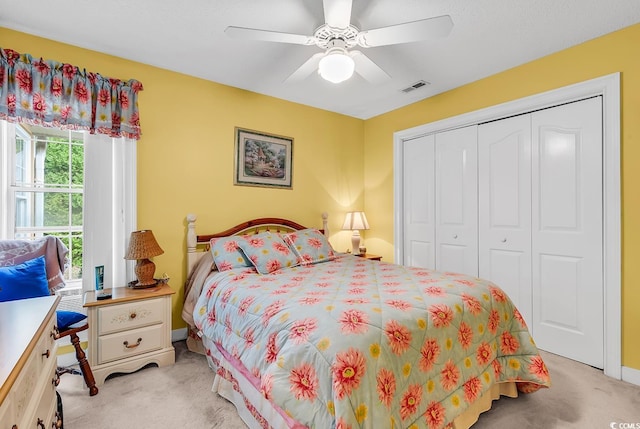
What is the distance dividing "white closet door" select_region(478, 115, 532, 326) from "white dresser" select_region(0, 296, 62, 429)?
3.38 m

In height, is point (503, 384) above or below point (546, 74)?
below

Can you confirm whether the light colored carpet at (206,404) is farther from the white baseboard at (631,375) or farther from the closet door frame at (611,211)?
the closet door frame at (611,211)

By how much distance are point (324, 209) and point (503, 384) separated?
2.58m

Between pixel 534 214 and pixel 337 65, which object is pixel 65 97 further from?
pixel 534 214

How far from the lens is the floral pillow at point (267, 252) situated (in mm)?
2664

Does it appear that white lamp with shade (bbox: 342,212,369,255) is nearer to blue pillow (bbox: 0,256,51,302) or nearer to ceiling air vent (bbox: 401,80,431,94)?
ceiling air vent (bbox: 401,80,431,94)

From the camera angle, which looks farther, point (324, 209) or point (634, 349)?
point (324, 209)

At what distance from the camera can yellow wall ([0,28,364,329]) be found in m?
2.82

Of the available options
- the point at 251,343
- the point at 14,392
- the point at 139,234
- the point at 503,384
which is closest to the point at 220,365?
the point at 251,343

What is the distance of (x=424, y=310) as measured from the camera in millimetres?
1640

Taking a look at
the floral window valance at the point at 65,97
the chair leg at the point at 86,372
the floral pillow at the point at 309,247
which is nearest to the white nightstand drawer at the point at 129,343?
the chair leg at the point at 86,372

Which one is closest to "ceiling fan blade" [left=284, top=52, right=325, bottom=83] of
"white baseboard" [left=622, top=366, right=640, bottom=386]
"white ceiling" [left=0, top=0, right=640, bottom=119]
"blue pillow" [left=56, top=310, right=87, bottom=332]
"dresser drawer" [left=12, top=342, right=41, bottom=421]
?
Result: "white ceiling" [left=0, top=0, right=640, bottom=119]

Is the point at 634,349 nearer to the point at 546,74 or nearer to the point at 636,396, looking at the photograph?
the point at 636,396

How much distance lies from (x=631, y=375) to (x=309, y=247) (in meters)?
2.61
